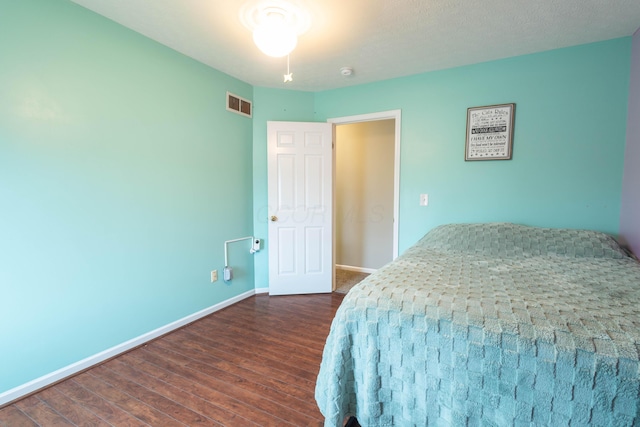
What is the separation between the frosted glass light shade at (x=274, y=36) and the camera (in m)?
1.68

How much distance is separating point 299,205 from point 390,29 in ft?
6.19

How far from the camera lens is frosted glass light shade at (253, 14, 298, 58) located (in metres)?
1.68

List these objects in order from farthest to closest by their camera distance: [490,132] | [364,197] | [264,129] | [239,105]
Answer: [364,197]
[264,129]
[239,105]
[490,132]

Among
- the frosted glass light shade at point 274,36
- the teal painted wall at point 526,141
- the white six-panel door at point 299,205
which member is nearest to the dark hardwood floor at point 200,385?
the white six-panel door at point 299,205

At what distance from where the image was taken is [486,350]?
3.05 feet

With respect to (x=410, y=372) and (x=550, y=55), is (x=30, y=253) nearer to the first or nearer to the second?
(x=410, y=372)

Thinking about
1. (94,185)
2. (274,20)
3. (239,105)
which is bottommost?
(94,185)

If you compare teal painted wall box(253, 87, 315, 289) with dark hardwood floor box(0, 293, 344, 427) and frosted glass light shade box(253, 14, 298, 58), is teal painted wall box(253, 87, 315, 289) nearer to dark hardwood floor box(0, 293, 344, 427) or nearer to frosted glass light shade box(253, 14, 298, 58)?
dark hardwood floor box(0, 293, 344, 427)

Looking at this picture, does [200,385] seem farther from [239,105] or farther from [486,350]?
[239,105]

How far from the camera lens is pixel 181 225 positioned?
2.41 meters

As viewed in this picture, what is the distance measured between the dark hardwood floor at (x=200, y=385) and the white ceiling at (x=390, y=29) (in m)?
2.34

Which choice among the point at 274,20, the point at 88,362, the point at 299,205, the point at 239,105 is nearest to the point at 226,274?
the point at 299,205

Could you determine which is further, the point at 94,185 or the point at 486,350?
the point at 94,185

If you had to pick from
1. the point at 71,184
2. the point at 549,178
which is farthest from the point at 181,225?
the point at 549,178
